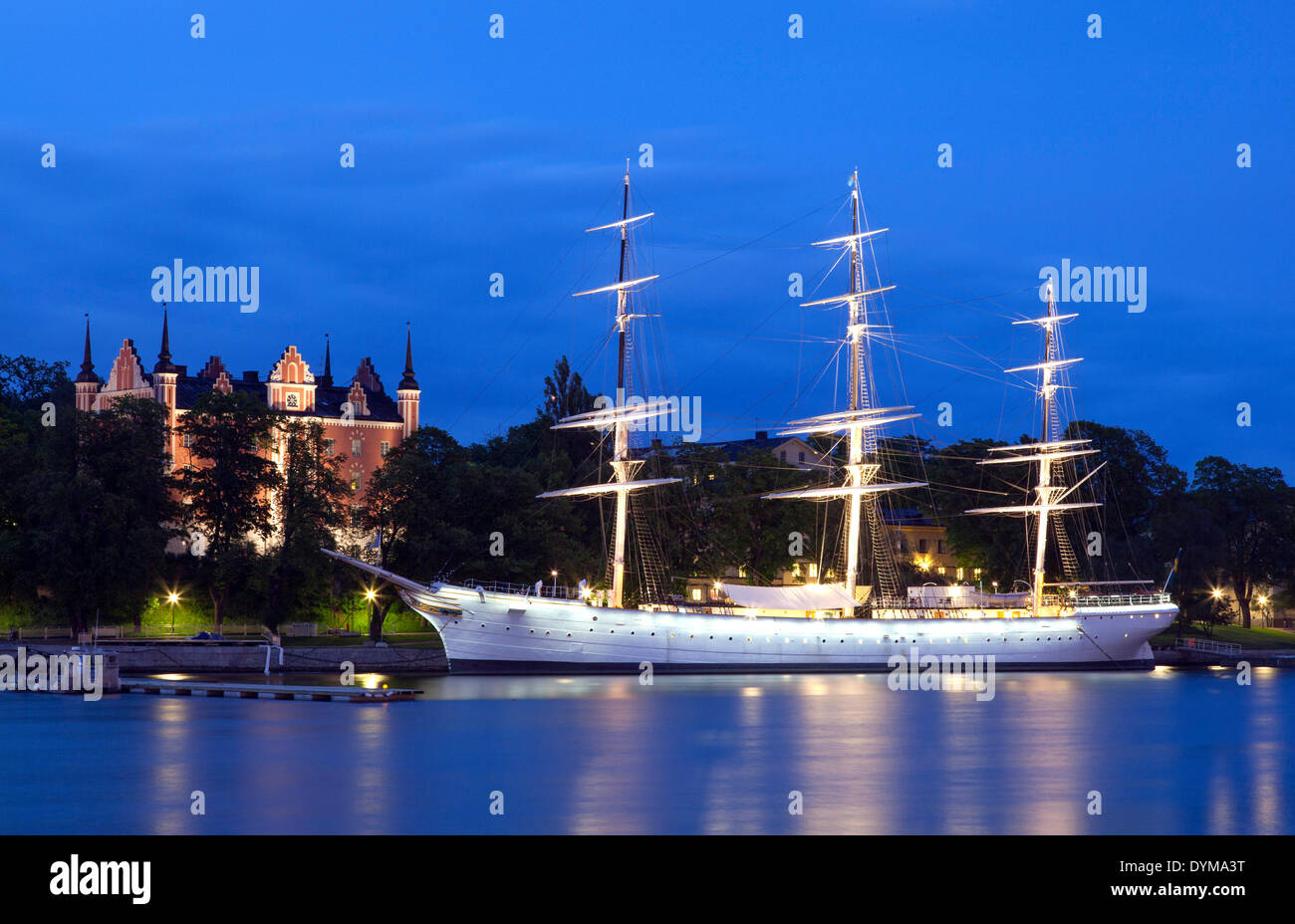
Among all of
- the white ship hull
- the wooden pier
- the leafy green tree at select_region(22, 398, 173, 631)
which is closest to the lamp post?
the white ship hull

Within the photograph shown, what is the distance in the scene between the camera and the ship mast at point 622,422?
74.5 meters

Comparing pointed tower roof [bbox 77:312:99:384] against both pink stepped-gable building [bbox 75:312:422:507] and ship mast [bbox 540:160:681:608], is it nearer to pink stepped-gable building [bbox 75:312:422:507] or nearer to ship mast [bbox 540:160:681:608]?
pink stepped-gable building [bbox 75:312:422:507]

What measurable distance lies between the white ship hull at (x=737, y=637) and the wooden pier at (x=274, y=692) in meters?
10.7

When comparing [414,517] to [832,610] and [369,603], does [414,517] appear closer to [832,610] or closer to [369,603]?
[369,603]

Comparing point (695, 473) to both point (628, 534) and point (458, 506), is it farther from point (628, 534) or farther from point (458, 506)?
point (458, 506)

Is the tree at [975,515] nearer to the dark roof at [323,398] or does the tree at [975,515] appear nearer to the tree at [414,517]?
the tree at [414,517]

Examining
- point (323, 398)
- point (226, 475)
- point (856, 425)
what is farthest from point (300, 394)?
point (856, 425)

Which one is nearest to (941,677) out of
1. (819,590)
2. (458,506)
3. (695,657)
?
(819,590)
